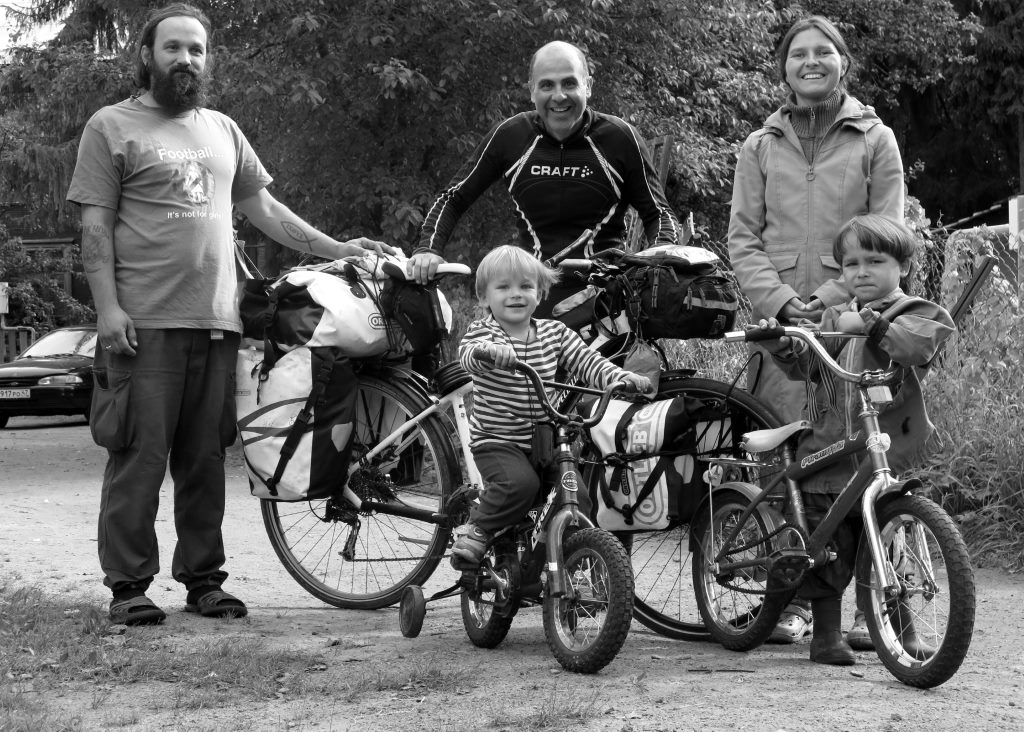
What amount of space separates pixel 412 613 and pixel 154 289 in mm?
1609

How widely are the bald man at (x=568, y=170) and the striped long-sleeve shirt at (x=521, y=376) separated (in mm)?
565

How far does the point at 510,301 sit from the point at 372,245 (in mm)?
1368

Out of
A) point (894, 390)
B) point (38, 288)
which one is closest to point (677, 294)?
point (894, 390)

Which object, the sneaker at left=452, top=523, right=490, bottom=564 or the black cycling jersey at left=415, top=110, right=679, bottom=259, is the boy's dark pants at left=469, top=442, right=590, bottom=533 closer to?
the sneaker at left=452, top=523, right=490, bottom=564

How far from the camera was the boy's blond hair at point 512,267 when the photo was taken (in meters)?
4.59

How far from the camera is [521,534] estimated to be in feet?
15.3

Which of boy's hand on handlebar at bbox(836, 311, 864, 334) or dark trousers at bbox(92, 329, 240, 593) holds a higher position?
boy's hand on handlebar at bbox(836, 311, 864, 334)

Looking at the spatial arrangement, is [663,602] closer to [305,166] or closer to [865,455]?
[865,455]

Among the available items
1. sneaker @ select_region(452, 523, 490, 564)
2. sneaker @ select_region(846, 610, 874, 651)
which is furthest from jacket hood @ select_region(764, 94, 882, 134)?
sneaker @ select_region(452, 523, 490, 564)

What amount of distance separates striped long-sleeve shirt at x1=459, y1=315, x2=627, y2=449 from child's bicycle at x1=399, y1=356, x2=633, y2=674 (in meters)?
0.13

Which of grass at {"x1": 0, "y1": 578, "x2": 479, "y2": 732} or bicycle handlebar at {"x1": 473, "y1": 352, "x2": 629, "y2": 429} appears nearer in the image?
grass at {"x1": 0, "y1": 578, "x2": 479, "y2": 732}

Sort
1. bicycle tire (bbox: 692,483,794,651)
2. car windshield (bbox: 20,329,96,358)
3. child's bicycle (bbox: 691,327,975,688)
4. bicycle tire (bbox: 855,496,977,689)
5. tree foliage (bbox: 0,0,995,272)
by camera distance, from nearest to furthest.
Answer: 1. bicycle tire (bbox: 855,496,977,689)
2. child's bicycle (bbox: 691,327,975,688)
3. bicycle tire (bbox: 692,483,794,651)
4. tree foliage (bbox: 0,0,995,272)
5. car windshield (bbox: 20,329,96,358)

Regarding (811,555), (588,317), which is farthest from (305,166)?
(811,555)

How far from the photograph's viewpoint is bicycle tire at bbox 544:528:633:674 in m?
4.09
